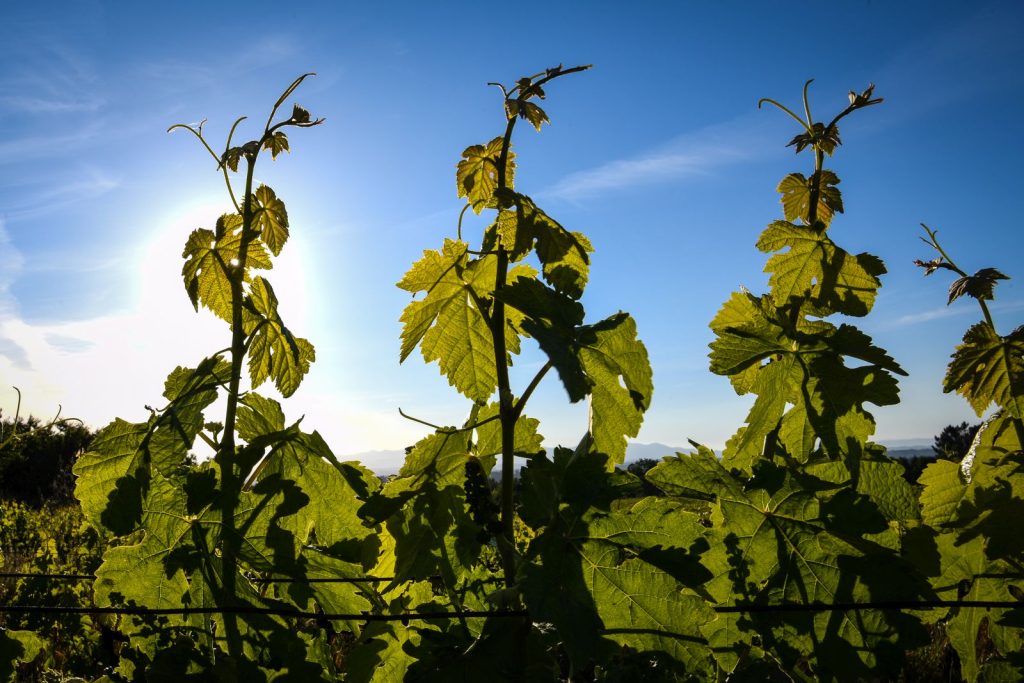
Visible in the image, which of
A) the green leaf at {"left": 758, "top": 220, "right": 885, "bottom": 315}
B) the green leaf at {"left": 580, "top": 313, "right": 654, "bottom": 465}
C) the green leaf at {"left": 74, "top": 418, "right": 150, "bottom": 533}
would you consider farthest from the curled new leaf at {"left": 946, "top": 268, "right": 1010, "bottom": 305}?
the green leaf at {"left": 74, "top": 418, "right": 150, "bottom": 533}

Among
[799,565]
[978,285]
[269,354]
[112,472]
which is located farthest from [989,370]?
[112,472]

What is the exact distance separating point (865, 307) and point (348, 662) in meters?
1.63

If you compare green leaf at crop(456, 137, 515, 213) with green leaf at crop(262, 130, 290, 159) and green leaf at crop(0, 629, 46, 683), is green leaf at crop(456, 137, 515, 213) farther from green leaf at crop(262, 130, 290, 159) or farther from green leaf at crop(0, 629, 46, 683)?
green leaf at crop(0, 629, 46, 683)

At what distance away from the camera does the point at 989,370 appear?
2.13 metres

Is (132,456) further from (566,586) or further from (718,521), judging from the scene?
(718,521)

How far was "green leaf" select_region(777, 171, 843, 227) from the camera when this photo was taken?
196cm

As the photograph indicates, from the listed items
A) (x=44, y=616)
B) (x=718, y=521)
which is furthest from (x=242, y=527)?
(x=44, y=616)

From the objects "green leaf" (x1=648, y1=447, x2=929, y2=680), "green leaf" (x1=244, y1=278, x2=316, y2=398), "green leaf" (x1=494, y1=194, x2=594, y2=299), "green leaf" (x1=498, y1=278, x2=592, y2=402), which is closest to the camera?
"green leaf" (x1=498, y1=278, x2=592, y2=402)

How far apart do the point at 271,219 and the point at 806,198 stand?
1441 millimetres

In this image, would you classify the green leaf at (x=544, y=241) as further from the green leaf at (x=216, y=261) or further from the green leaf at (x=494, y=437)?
the green leaf at (x=216, y=261)

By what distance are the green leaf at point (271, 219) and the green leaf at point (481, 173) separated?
1.56ft

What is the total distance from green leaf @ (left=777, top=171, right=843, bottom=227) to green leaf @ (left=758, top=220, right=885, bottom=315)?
0.23 ft

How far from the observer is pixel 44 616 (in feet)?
13.7

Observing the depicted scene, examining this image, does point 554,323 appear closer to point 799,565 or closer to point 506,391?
point 506,391
